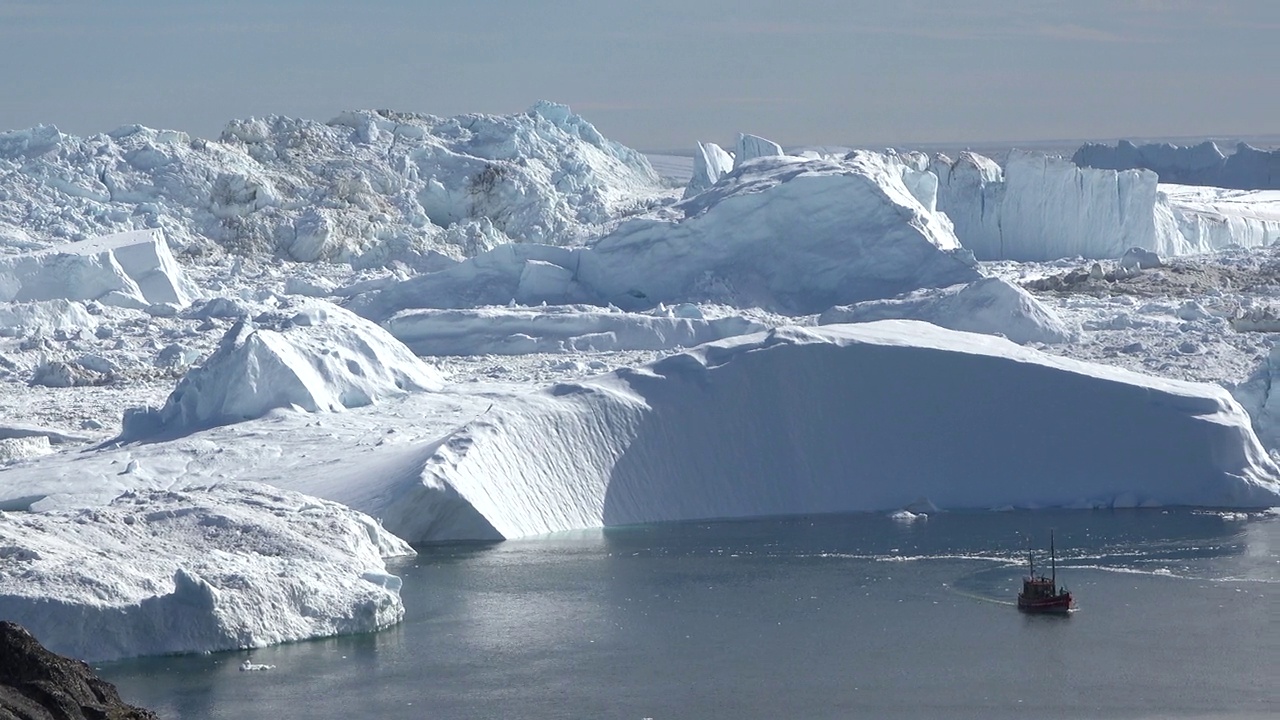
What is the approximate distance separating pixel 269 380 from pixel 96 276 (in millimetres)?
11329

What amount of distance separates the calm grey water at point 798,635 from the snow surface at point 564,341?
3.20 feet

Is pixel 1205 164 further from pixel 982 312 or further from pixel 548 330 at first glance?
pixel 548 330

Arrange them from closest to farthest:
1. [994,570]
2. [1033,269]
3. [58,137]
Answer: [994,570]
[1033,269]
[58,137]

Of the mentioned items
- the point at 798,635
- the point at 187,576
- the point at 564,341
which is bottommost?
the point at 798,635

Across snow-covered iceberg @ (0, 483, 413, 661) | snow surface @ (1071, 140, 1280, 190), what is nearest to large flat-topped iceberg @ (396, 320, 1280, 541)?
snow-covered iceberg @ (0, 483, 413, 661)

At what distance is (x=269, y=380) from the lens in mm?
22281

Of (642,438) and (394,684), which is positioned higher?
(642,438)

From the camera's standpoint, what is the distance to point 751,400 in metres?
20.8

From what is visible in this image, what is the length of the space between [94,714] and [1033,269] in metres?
30.5

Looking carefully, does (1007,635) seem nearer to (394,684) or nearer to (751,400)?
(394,684)

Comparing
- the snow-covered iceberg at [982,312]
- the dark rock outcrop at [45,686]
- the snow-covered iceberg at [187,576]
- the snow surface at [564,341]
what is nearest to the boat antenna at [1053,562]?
the snow surface at [564,341]

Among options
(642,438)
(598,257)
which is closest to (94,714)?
(642,438)

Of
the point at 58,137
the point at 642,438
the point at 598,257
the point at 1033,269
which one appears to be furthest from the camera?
the point at 58,137

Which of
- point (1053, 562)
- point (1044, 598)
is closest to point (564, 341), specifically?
point (1053, 562)
